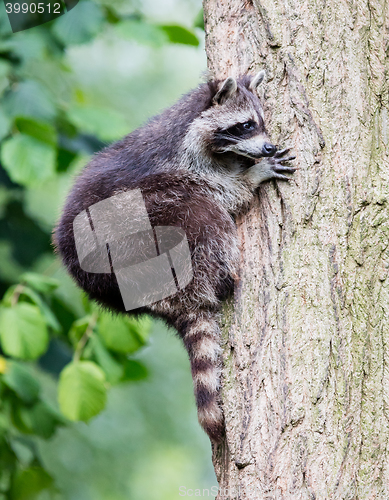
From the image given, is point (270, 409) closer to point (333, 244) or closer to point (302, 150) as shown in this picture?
point (333, 244)

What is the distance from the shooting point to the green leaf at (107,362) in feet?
11.0

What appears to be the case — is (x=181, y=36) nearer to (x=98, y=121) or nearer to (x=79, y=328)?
(x=98, y=121)

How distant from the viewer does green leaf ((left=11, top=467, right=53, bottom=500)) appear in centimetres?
340

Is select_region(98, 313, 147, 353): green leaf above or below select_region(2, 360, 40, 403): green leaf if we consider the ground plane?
above

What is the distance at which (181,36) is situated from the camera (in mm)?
3648

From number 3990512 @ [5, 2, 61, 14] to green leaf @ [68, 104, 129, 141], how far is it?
0.65 m

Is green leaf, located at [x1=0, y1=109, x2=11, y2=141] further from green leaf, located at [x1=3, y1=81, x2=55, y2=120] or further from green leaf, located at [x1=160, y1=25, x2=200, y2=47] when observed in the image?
green leaf, located at [x1=160, y1=25, x2=200, y2=47]

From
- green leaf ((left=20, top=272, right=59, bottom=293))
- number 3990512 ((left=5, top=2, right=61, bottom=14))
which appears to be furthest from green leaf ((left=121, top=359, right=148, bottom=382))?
number 3990512 ((left=5, top=2, right=61, bottom=14))

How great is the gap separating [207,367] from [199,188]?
0.93 m

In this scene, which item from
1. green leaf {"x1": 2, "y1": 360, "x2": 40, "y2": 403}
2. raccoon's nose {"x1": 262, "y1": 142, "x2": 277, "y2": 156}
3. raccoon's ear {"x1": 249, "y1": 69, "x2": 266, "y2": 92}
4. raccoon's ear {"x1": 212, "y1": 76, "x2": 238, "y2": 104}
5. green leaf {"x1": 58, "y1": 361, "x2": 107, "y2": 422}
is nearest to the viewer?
raccoon's nose {"x1": 262, "y1": 142, "x2": 277, "y2": 156}

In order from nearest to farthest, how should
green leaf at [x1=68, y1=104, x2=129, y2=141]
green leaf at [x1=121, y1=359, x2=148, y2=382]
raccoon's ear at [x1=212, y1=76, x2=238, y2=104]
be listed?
raccoon's ear at [x1=212, y1=76, x2=238, y2=104]
green leaf at [x1=68, y1=104, x2=129, y2=141]
green leaf at [x1=121, y1=359, x2=148, y2=382]

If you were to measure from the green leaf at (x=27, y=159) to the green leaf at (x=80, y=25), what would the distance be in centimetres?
67

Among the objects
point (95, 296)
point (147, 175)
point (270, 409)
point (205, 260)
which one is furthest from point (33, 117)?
point (270, 409)

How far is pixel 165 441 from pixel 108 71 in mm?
5295
